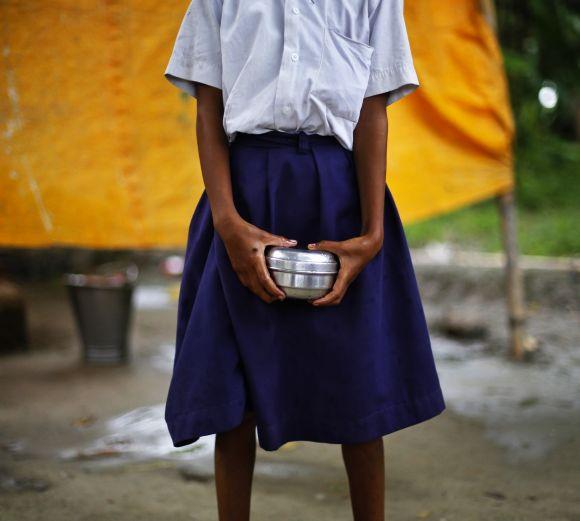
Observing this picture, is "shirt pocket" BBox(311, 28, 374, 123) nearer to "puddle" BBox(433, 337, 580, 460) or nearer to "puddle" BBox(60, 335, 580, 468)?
"puddle" BBox(60, 335, 580, 468)

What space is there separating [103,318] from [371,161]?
3123 mm

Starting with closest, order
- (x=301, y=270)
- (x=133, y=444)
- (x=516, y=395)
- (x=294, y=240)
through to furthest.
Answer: (x=301, y=270) → (x=294, y=240) → (x=133, y=444) → (x=516, y=395)

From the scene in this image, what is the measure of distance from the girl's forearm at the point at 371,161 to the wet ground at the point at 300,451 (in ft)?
3.51

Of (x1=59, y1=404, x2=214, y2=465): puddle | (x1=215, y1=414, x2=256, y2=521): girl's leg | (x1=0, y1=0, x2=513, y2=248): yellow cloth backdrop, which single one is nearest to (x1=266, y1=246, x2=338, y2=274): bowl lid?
(x1=215, y1=414, x2=256, y2=521): girl's leg

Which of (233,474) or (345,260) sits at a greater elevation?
(345,260)

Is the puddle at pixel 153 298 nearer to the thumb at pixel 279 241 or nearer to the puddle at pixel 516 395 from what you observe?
the puddle at pixel 516 395

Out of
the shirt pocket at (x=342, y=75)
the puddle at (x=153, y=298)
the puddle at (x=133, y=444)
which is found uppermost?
the shirt pocket at (x=342, y=75)

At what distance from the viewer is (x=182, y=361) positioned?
1.62 m

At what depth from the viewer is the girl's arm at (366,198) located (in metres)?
1.55

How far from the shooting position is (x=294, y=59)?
156 cm

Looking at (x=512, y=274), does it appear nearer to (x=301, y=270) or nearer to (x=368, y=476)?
(x=368, y=476)

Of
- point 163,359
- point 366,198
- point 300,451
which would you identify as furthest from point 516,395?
point 366,198

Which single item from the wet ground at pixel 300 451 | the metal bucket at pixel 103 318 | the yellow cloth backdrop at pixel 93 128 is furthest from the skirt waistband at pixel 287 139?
the metal bucket at pixel 103 318

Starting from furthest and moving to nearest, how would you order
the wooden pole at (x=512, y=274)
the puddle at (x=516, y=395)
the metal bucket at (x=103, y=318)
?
the metal bucket at (x=103, y=318) → the wooden pole at (x=512, y=274) → the puddle at (x=516, y=395)
